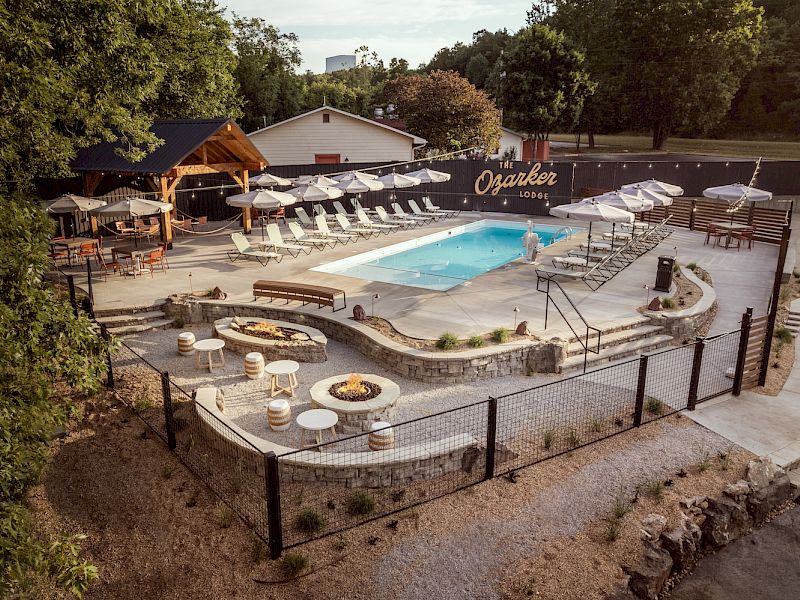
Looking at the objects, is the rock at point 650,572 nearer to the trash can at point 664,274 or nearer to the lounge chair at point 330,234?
the trash can at point 664,274

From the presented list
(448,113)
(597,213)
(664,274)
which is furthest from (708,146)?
(664,274)

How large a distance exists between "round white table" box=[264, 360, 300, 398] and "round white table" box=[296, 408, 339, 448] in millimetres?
1600

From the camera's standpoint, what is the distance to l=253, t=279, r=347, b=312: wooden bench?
14469mm

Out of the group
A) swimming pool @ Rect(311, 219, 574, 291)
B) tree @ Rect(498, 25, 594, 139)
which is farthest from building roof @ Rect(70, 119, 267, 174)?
tree @ Rect(498, 25, 594, 139)

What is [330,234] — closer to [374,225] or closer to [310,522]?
[374,225]

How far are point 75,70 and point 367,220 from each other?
1381cm

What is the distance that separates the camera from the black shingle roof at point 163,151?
19.9 metres

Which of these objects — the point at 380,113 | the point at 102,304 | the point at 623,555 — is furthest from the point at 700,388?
the point at 380,113

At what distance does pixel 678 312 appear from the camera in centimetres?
1429

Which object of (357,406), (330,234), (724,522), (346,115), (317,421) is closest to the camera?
(724,522)

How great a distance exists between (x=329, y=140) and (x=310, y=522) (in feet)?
95.3

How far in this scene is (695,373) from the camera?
10.3m

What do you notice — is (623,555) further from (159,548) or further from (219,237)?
(219,237)

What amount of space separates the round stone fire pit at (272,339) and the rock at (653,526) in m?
6.98
